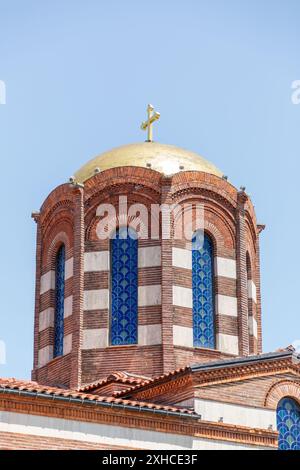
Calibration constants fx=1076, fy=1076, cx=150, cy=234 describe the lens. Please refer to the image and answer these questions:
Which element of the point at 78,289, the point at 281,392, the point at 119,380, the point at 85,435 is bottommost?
the point at 85,435

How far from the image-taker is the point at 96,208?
87.5 ft

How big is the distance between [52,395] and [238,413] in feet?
14.0

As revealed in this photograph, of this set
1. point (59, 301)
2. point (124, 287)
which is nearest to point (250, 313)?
point (124, 287)

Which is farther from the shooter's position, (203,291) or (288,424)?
(203,291)

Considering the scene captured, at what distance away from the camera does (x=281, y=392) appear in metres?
22.4

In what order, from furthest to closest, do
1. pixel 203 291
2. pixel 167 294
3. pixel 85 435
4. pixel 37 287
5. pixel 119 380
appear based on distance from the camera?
1. pixel 37 287
2. pixel 203 291
3. pixel 167 294
4. pixel 119 380
5. pixel 85 435

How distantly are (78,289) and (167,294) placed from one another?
2.18 metres

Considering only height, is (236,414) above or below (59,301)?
below

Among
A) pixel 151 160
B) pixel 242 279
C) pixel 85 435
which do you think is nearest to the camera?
pixel 85 435

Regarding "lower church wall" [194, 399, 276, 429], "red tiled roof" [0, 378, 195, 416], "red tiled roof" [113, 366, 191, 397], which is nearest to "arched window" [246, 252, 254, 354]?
"red tiled roof" [113, 366, 191, 397]

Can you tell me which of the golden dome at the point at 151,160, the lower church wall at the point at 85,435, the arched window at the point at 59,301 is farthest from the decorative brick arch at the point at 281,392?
the golden dome at the point at 151,160

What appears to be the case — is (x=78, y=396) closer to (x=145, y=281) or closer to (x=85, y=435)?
(x=85, y=435)
